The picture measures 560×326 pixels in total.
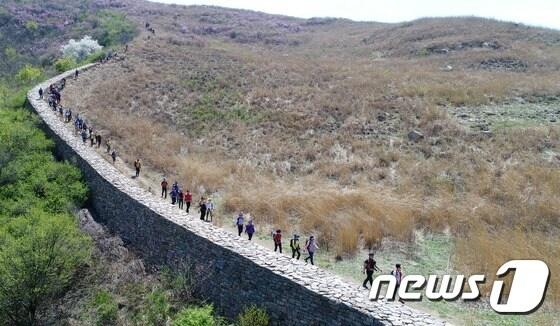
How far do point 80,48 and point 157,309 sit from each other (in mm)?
49791

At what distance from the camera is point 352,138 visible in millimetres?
27688

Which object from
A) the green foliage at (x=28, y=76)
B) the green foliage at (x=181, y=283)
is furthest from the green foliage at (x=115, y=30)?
the green foliage at (x=181, y=283)

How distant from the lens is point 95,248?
16453mm

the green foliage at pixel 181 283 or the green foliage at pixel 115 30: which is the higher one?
the green foliage at pixel 115 30

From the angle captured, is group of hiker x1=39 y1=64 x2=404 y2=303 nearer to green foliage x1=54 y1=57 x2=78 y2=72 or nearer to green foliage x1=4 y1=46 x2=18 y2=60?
green foliage x1=54 y1=57 x2=78 y2=72

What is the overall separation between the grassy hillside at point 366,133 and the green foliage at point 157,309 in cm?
518

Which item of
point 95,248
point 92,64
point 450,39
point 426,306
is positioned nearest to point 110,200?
point 95,248

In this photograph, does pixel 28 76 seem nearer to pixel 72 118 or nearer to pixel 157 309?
pixel 72 118

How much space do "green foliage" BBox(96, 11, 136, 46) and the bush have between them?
67.2 inches

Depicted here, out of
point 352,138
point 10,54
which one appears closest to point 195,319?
point 352,138

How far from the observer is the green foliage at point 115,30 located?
58.3 m

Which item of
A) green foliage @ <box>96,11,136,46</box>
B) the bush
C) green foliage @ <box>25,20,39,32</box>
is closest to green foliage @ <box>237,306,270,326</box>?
the bush

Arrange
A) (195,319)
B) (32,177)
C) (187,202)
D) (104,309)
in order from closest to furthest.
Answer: (195,319) → (104,309) → (187,202) → (32,177)

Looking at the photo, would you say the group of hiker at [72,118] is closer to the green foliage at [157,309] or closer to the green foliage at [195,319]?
the green foliage at [157,309]
